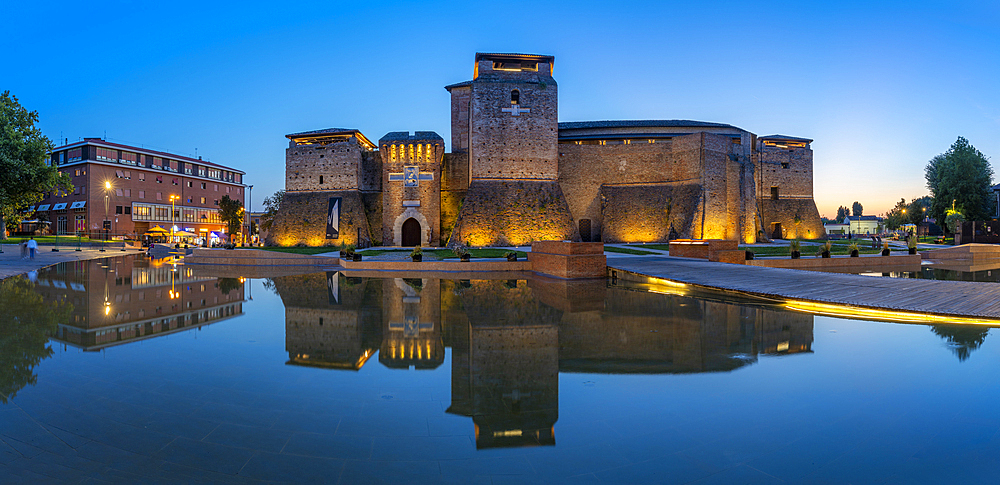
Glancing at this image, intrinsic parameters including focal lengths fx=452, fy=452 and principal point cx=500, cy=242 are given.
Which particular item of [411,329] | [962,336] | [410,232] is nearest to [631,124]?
[410,232]

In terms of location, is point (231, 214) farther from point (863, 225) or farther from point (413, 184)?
point (863, 225)

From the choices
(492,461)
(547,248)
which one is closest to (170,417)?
(492,461)

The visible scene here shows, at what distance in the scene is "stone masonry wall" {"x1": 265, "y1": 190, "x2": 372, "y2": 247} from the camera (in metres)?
33.3

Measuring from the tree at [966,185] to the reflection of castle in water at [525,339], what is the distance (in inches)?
1914

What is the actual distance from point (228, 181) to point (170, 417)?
7303 cm

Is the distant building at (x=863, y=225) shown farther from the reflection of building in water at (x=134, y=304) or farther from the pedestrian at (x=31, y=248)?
the pedestrian at (x=31, y=248)

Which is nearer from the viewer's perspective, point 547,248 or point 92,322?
point 92,322

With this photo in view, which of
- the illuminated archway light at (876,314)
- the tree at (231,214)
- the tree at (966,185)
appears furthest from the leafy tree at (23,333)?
the tree at (966,185)

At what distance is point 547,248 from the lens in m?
15.6

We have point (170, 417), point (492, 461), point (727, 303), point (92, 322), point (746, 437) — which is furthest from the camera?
point (727, 303)

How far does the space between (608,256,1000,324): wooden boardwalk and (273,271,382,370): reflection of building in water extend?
7.42 m

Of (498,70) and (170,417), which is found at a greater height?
(498,70)

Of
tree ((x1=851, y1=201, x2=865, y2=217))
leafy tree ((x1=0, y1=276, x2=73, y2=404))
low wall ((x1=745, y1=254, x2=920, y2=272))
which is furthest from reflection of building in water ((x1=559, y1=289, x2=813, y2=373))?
tree ((x1=851, y1=201, x2=865, y2=217))

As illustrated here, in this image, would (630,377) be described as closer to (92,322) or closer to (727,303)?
(727,303)
